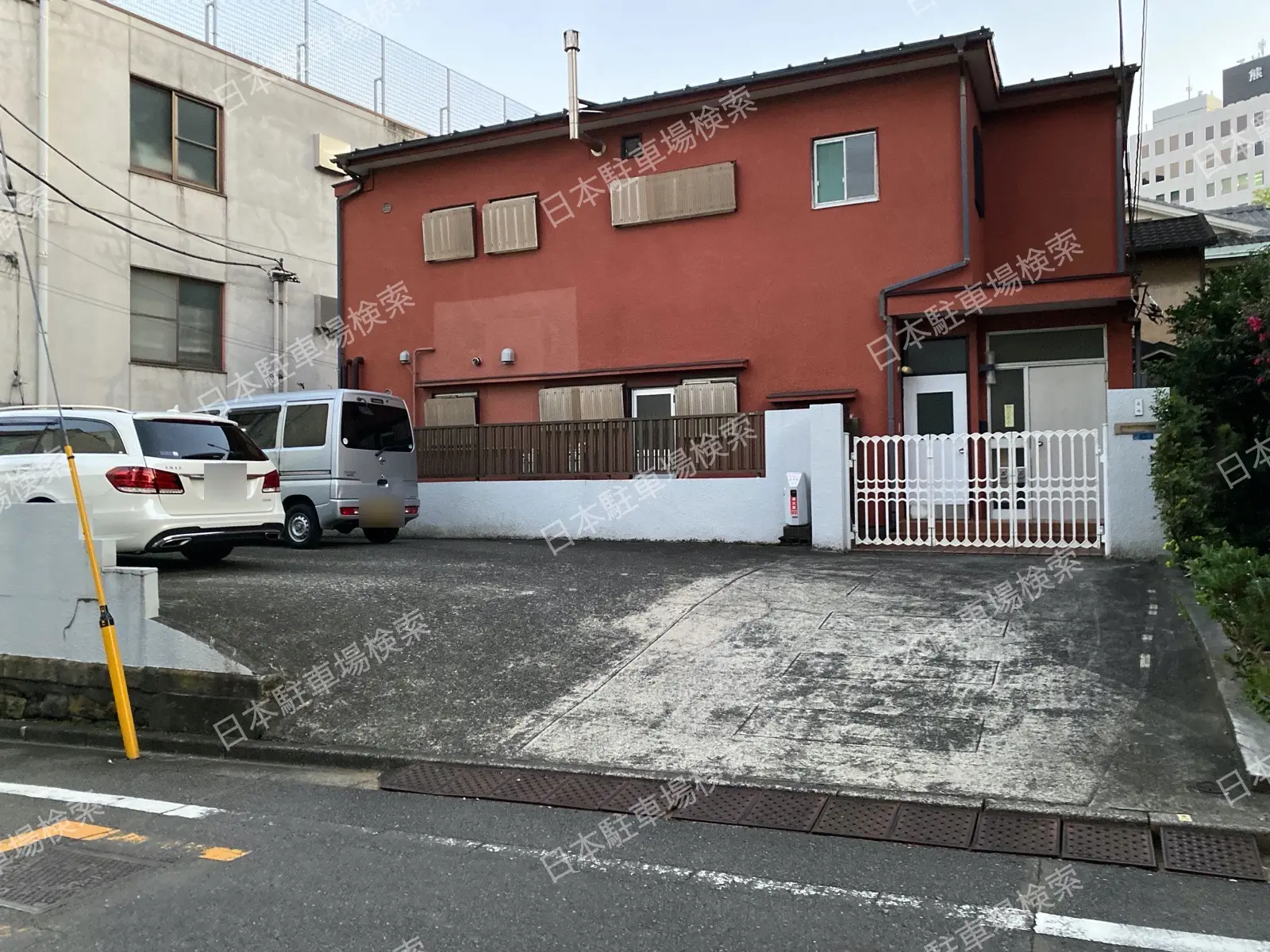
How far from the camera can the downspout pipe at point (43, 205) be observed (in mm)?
16766

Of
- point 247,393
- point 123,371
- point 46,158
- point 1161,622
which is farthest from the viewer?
point 247,393

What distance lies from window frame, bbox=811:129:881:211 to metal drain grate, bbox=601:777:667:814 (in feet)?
35.2

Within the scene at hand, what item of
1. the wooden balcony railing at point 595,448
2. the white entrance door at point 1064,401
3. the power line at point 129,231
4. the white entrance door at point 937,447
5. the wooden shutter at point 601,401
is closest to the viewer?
the white entrance door at point 937,447

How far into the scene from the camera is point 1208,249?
1955cm

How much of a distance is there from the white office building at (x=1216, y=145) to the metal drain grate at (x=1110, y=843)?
102606 millimetres

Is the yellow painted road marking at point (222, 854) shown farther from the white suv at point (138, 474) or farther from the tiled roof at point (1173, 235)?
the tiled roof at point (1173, 235)

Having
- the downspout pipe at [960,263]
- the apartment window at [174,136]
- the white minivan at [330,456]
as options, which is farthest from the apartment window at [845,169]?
the apartment window at [174,136]

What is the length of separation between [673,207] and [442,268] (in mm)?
4422

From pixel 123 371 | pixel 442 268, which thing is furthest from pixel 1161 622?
pixel 123 371

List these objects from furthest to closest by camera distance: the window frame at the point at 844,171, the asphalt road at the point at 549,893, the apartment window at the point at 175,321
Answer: the apartment window at the point at 175,321 < the window frame at the point at 844,171 < the asphalt road at the point at 549,893

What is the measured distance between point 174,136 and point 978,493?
16.6 metres

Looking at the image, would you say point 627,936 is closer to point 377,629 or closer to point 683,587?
point 377,629

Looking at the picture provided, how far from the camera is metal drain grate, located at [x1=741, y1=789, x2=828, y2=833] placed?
470 centimetres

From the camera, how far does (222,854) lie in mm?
4453
